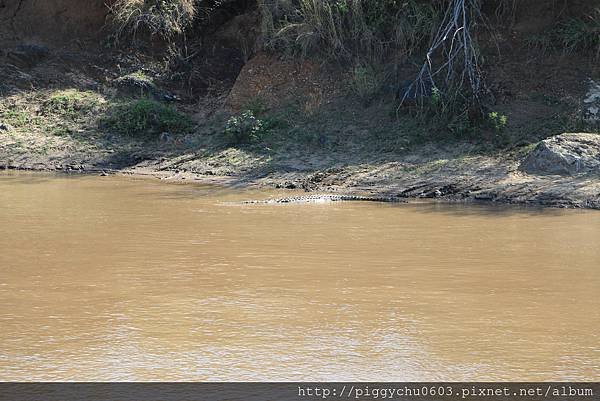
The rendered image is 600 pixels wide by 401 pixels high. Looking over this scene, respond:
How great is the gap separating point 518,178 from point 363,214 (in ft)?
7.81

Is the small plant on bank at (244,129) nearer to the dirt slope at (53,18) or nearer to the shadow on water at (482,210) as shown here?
the shadow on water at (482,210)

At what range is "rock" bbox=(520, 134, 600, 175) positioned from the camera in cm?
1054

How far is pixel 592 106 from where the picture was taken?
12234 millimetres

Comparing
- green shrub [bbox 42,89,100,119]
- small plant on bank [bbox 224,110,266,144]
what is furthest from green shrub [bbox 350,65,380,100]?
green shrub [bbox 42,89,100,119]

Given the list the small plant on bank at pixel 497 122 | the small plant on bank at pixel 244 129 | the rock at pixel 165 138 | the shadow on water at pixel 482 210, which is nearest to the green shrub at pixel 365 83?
the small plant on bank at pixel 244 129

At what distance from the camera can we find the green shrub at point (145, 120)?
14664mm

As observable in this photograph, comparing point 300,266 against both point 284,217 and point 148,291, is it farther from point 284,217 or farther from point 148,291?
point 284,217

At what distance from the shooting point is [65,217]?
9273 millimetres

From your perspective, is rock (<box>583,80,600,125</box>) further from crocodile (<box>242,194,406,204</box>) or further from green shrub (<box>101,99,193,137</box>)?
green shrub (<box>101,99,193,137</box>)

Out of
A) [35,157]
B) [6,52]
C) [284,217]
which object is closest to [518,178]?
[284,217]

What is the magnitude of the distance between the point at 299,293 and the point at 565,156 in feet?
18.8

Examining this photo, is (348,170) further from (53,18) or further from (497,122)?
(53,18)

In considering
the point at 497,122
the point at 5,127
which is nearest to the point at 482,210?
the point at 497,122

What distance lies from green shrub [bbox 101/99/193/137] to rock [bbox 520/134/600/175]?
609 centimetres
